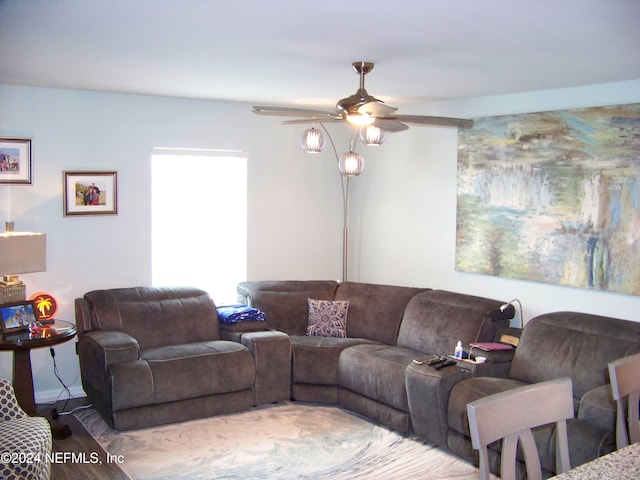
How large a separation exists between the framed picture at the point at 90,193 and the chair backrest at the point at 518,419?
14.2 ft

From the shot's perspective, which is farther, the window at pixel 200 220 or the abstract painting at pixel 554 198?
the window at pixel 200 220

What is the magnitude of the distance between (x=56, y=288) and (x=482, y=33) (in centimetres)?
393

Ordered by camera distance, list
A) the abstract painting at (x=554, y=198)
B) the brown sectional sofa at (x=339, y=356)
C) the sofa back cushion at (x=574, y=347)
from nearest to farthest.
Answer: the sofa back cushion at (x=574, y=347) → the brown sectional sofa at (x=339, y=356) → the abstract painting at (x=554, y=198)

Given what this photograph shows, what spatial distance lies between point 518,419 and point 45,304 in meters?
4.15

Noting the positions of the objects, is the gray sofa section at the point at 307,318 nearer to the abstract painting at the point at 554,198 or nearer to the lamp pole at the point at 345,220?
the lamp pole at the point at 345,220

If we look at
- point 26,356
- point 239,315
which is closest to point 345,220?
point 239,315

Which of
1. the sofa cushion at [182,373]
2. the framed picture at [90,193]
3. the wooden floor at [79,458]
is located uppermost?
the framed picture at [90,193]

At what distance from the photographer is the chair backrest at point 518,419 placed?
1.88 metres

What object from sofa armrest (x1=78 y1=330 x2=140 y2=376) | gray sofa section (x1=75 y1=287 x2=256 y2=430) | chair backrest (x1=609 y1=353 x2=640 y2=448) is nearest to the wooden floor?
gray sofa section (x1=75 y1=287 x2=256 y2=430)

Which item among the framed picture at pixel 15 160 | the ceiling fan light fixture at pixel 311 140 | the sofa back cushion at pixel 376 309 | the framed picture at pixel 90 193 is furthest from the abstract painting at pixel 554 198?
the framed picture at pixel 15 160

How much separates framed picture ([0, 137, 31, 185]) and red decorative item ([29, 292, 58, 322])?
0.91 metres

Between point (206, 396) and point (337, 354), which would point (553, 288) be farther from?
point (206, 396)

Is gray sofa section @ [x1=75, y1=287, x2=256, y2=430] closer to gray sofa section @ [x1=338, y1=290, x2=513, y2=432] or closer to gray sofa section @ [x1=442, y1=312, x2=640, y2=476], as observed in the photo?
gray sofa section @ [x1=338, y1=290, x2=513, y2=432]

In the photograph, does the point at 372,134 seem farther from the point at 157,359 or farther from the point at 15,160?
the point at 15,160
